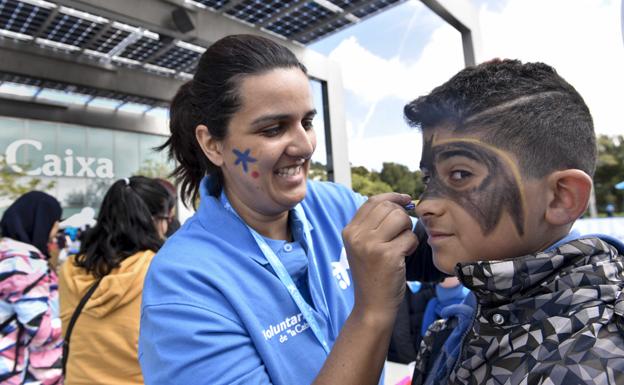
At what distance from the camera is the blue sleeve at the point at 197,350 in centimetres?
107

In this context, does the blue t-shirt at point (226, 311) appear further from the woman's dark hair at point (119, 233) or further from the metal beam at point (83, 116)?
the metal beam at point (83, 116)

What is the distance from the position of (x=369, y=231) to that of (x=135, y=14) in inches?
293

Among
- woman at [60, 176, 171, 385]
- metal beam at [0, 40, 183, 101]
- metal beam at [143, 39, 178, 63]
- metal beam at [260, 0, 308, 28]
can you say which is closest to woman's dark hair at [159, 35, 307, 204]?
woman at [60, 176, 171, 385]

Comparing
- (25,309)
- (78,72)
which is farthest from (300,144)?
(78,72)

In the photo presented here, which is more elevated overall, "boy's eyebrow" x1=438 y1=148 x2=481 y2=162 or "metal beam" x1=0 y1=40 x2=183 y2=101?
"metal beam" x1=0 y1=40 x2=183 y2=101

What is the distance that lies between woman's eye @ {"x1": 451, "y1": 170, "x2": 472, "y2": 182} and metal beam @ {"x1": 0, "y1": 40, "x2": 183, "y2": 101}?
378 inches

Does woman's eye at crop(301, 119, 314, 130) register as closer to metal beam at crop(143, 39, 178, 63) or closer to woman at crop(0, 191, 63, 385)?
woman at crop(0, 191, 63, 385)

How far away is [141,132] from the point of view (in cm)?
1783

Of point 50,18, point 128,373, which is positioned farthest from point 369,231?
point 50,18

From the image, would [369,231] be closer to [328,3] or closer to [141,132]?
[328,3]

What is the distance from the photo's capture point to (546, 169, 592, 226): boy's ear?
3.23 ft

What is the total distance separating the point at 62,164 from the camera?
15484mm

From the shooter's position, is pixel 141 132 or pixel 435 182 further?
pixel 141 132

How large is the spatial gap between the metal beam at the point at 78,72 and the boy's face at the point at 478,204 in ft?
31.5
